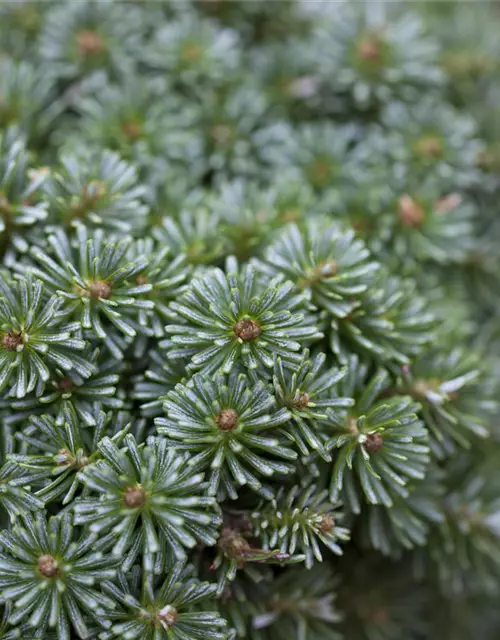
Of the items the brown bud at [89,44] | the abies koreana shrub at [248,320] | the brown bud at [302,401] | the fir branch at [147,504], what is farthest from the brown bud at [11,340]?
the brown bud at [89,44]

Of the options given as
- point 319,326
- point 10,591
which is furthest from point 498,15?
point 10,591

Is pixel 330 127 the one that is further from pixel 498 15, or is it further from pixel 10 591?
pixel 10 591

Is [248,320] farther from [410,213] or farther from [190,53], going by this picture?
[190,53]

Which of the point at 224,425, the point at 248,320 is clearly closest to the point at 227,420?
the point at 224,425

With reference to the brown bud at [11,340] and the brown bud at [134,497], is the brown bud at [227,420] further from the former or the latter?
the brown bud at [11,340]

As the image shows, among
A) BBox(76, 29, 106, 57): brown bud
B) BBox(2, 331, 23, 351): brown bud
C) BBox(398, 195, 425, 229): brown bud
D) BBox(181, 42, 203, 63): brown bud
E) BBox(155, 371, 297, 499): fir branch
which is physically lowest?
BBox(155, 371, 297, 499): fir branch

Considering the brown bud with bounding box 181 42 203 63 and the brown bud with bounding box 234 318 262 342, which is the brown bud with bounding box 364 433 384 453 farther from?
the brown bud with bounding box 181 42 203 63

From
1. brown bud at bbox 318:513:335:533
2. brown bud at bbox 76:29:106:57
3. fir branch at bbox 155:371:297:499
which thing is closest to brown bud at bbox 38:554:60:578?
fir branch at bbox 155:371:297:499
